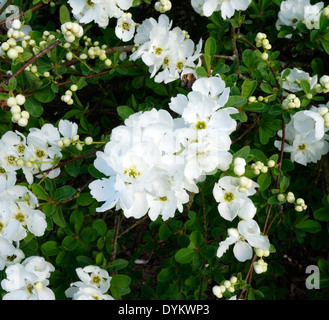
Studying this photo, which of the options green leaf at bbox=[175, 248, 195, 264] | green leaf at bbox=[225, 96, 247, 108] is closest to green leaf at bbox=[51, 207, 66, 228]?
green leaf at bbox=[175, 248, 195, 264]

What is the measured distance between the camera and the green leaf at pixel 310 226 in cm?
189

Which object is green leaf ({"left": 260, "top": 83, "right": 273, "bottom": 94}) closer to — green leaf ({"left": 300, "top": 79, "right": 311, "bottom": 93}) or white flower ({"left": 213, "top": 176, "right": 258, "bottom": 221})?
green leaf ({"left": 300, "top": 79, "right": 311, "bottom": 93})

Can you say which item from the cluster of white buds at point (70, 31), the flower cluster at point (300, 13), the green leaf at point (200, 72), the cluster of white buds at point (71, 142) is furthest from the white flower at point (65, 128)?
the flower cluster at point (300, 13)

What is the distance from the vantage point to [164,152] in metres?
1.29

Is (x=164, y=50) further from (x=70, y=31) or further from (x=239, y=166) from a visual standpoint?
(x=239, y=166)

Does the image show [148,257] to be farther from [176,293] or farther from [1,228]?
[1,228]

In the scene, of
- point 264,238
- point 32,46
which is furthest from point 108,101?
point 264,238

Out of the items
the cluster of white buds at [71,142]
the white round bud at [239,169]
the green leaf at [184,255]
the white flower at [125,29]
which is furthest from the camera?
the white flower at [125,29]

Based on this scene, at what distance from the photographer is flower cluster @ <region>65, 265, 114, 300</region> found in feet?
5.19

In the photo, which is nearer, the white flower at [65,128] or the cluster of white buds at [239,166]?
the cluster of white buds at [239,166]

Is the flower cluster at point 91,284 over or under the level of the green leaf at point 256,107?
under

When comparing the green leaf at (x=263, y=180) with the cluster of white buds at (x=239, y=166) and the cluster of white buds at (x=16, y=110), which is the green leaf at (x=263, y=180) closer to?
the cluster of white buds at (x=239, y=166)

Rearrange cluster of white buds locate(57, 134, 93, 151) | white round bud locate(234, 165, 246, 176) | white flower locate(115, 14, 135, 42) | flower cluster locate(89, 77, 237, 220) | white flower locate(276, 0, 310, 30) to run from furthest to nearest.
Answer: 1. white flower locate(276, 0, 310, 30)
2. white flower locate(115, 14, 135, 42)
3. cluster of white buds locate(57, 134, 93, 151)
4. white round bud locate(234, 165, 246, 176)
5. flower cluster locate(89, 77, 237, 220)

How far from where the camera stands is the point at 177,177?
1295 mm
